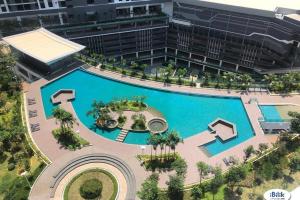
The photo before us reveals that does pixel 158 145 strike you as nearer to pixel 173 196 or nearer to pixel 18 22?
pixel 173 196

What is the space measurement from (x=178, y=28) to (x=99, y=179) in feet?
212

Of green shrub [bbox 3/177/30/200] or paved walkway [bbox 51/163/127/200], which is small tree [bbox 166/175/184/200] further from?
green shrub [bbox 3/177/30/200]

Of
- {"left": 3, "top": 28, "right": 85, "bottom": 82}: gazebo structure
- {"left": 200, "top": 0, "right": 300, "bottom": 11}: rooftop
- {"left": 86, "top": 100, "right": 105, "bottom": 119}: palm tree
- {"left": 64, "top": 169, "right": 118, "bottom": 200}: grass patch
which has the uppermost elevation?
{"left": 200, "top": 0, "right": 300, "bottom": 11}: rooftop

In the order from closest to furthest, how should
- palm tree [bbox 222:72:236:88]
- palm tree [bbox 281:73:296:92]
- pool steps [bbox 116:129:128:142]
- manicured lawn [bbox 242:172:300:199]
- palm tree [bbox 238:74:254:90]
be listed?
manicured lawn [bbox 242:172:300:199] → pool steps [bbox 116:129:128:142] → palm tree [bbox 281:73:296:92] → palm tree [bbox 238:74:254:90] → palm tree [bbox 222:72:236:88]

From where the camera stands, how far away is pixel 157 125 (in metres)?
68.5

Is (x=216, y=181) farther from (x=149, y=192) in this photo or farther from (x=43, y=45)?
(x=43, y=45)

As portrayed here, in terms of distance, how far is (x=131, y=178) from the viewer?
55.8 m

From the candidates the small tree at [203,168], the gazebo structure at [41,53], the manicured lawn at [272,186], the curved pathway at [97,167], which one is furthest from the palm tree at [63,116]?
the manicured lawn at [272,186]

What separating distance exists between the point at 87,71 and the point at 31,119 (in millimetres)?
22694

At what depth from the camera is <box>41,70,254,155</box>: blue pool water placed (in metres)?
66.1

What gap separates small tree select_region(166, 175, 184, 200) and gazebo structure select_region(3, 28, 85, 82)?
1857 inches

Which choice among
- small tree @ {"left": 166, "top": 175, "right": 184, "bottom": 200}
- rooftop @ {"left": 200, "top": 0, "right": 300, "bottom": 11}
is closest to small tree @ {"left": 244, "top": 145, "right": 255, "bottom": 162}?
small tree @ {"left": 166, "top": 175, "right": 184, "bottom": 200}

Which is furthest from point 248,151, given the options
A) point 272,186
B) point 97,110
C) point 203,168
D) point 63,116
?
point 63,116

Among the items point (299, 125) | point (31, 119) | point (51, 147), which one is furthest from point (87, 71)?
point (299, 125)
